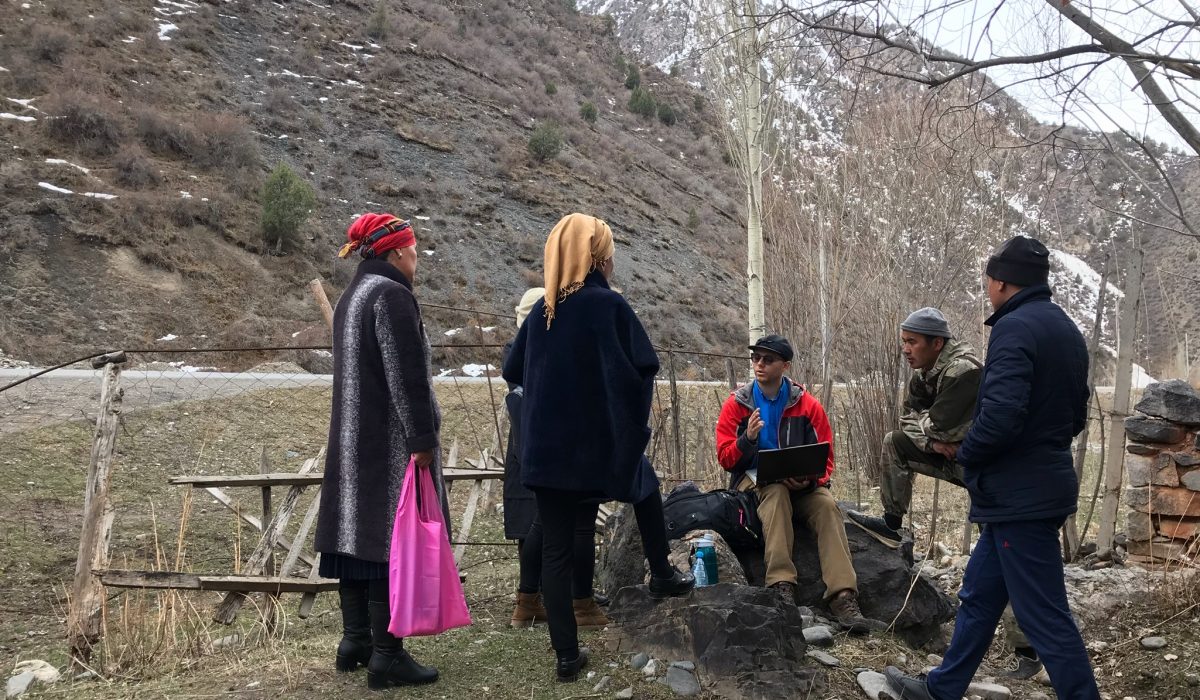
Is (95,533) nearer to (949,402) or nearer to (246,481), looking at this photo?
(246,481)

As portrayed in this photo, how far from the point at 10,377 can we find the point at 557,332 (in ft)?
41.6

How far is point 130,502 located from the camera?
28.0 feet

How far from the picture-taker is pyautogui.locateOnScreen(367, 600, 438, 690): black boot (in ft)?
11.6

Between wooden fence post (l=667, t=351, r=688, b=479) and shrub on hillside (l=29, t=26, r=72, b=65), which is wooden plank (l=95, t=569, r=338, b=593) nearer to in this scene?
wooden fence post (l=667, t=351, r=688, b=479)

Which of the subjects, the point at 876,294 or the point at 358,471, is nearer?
the point at 358,471

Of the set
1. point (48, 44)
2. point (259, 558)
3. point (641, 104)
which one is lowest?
point (259, 558)

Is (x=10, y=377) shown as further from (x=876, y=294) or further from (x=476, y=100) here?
(x=476, y=100)

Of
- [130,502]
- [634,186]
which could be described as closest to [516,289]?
[634,186]

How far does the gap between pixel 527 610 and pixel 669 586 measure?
855 mm

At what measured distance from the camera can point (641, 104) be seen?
5503cm

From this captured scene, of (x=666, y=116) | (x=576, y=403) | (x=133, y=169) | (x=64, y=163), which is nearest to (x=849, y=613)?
(x=576, y=403)

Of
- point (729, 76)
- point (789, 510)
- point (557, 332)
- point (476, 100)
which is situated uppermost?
point (476, 100)

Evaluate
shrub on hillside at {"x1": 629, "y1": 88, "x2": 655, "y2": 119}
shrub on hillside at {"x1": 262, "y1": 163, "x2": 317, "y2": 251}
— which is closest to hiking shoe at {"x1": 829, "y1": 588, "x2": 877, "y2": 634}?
shrub on hillside at {"x1": 262, "y1": 163, "x2": 317, "y2": 251}

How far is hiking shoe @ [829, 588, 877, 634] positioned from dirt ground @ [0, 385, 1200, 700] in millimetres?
83
